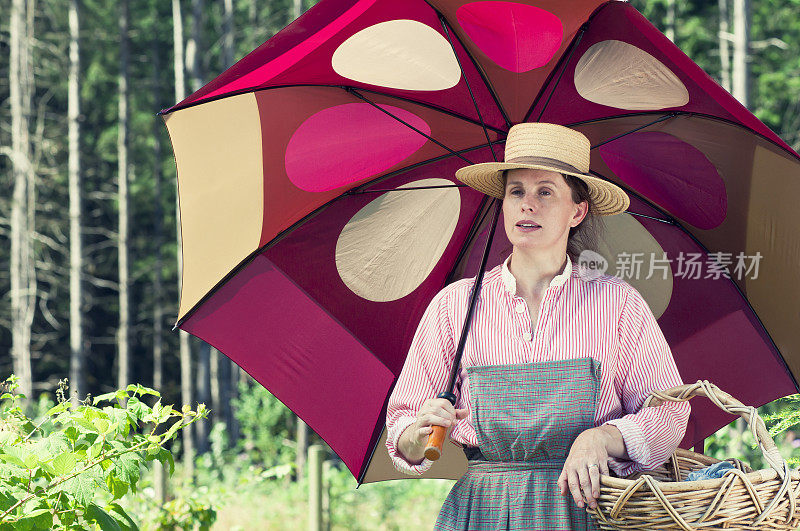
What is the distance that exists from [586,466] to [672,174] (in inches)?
51.8

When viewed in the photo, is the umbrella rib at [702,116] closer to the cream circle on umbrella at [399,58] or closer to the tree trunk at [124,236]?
the cream circle on umbrella at [399,58]

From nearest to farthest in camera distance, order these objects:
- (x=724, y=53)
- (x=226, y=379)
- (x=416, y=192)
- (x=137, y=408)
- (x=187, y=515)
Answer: (x=137, y=408), (x=416, y=192), (x=187, y=515), (x=724, y=53), (x=226, y=379)

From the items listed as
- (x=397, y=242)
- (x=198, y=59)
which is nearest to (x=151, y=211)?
(x=198, y=59)

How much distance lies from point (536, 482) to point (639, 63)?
1.19 meters

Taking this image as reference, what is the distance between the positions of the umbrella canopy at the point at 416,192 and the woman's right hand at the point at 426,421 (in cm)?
73

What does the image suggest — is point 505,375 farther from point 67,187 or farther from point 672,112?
point 67,187

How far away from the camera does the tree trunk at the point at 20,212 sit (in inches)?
619

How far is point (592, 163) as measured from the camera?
309 cm

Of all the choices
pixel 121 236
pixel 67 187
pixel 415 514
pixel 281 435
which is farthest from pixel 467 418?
pixel 67 187

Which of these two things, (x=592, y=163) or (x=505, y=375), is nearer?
(x=505, y=375)

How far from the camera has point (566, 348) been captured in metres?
2.50

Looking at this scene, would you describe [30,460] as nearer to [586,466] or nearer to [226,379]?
[586,466]

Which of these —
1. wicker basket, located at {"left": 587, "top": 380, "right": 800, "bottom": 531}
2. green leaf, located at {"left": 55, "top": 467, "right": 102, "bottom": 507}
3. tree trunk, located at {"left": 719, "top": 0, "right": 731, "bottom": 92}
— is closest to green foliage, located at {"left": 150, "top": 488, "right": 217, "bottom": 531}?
green leaf, located at {"left": 55, "top": 467, "right": 102, "bottom": 507}

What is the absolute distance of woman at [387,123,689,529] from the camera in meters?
2.38
